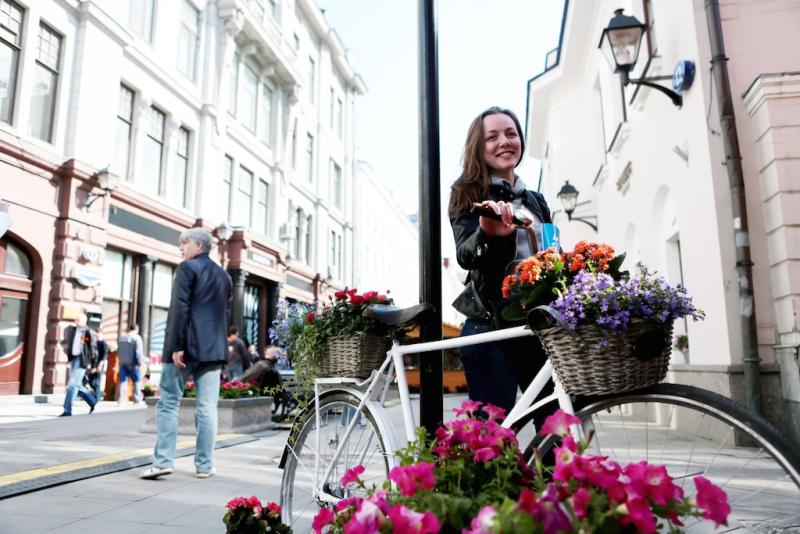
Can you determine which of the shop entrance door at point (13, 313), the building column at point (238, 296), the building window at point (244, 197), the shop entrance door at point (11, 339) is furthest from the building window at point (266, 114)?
the shop entrance door at point (11, 339)

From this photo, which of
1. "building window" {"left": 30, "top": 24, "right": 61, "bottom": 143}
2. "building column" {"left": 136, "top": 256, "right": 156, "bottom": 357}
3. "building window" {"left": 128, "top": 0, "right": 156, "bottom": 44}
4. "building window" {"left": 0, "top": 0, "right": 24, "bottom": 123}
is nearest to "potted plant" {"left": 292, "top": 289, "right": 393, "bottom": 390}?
"building window" {"left": 0, "top": 0, "right": 24, "bottom": 123}

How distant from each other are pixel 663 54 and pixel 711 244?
288 centimetres

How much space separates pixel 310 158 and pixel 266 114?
5.06 metres

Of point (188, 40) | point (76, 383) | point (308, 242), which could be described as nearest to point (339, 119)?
point (308, 242)

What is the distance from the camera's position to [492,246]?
228cm

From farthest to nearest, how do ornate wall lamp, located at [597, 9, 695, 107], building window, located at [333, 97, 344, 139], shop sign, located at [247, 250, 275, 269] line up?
building window, located at [333, 97, 344, 139], shop sign, located at [247, 250, 275, 269], ornate wall lamp, located at [597, 9, 695, 107]

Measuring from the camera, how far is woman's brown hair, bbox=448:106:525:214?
244 centimetres

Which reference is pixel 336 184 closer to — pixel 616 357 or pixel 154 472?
pixel 154 472

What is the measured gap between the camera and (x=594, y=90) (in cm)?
1466

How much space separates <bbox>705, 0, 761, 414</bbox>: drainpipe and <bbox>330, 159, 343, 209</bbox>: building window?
25.6 metres

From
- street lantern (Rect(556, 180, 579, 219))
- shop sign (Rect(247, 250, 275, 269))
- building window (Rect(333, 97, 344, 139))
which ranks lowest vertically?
street lantern (Rect(556, 180, 579, 219))

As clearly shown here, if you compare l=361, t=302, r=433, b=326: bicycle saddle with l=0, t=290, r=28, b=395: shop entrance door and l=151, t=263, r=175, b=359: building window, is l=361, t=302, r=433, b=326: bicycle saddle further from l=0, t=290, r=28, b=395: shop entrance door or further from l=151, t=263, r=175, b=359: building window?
l=151, t=263, r=175, b=359: building window

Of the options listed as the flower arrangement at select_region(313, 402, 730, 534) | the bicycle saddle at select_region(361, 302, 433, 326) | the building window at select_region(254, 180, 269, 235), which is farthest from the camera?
the building window at select_region(254, 180, 269, 235)

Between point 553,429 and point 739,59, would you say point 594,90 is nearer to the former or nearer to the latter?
point 739,59
